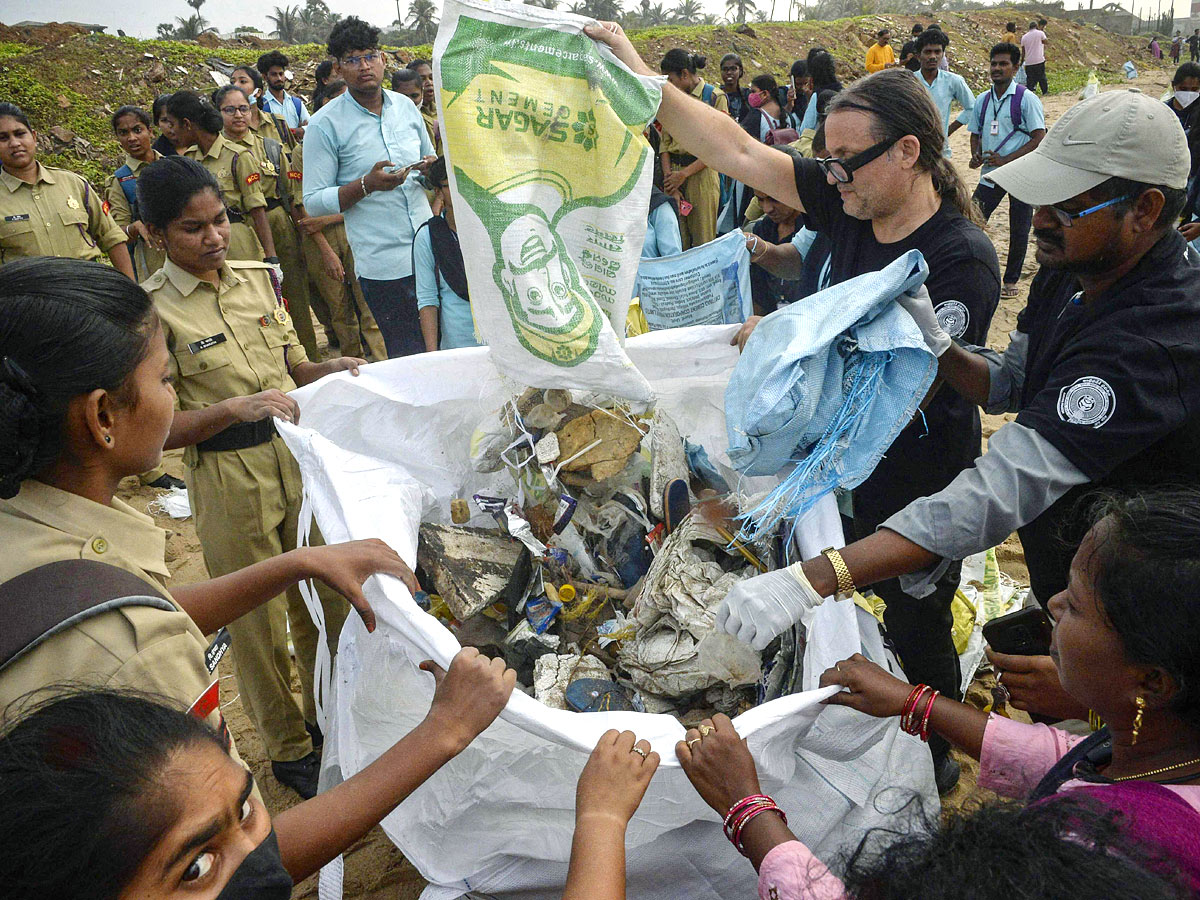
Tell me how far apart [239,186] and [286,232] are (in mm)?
535

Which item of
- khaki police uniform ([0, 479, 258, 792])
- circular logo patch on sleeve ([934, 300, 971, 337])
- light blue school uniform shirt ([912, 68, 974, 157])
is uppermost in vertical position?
light blue school uniform shirt ([912, 68, 974, 157])

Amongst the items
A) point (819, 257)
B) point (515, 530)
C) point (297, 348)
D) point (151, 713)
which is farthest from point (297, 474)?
point (819, 257)

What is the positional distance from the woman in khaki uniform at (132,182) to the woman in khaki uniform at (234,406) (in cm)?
336

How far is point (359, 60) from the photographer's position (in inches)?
159

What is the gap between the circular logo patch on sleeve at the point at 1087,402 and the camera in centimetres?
141

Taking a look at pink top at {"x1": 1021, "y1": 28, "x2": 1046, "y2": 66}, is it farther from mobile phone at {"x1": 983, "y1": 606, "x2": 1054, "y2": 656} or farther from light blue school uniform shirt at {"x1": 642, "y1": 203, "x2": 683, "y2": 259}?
mobile phone at {"x1": 983, "y1": 606, "x2": 1054, "y2": 656}

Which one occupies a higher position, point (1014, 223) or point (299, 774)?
point (1014, 223)

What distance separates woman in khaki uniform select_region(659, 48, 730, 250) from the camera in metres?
6.02

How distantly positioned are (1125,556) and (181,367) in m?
2.20

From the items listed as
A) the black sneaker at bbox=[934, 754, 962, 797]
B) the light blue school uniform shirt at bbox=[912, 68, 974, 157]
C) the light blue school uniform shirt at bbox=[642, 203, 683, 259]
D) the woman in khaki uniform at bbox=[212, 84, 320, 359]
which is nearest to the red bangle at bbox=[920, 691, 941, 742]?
the black sneaker at bbox=[934, 754, 962, 797]

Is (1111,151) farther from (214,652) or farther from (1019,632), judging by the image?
(214,652)

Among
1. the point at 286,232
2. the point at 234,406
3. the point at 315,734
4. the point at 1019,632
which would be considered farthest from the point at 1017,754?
the point at 286,232

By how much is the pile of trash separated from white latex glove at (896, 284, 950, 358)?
1.88 ft

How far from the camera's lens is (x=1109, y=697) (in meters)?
1.07
